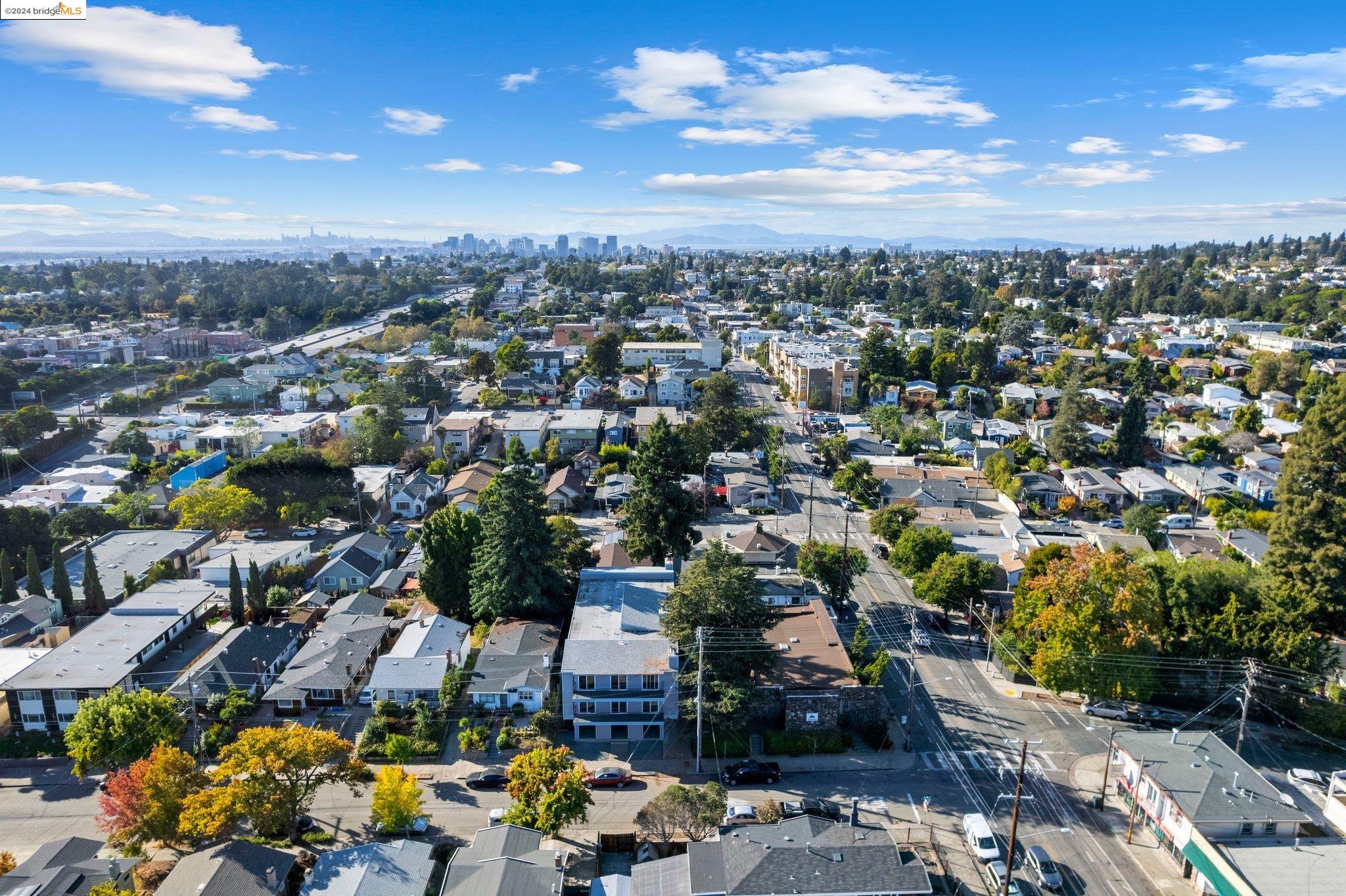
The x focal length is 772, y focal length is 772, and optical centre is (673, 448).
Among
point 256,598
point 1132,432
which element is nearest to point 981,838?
point 256,598

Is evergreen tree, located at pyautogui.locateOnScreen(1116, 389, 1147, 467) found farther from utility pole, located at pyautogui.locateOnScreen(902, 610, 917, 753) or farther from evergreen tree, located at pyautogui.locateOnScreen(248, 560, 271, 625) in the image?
evergreen tree, located at pyautogui.locateOnScreen(248, 560, 271, 625)

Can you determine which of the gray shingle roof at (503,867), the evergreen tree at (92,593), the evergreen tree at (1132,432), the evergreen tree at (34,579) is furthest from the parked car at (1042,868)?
the evergreen tree at (1132,432)

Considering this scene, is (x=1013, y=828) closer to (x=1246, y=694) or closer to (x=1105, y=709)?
(x=1246, y=694)

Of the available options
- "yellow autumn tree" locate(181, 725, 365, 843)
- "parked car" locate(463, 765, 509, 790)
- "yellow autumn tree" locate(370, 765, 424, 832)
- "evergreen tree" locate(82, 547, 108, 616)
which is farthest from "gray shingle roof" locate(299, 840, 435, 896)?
"evergreen tree" locate(82, 547, 108, 616)

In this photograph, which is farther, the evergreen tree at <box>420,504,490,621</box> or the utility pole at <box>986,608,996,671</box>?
the evergreen tree at <box>420,504,490,621</box>

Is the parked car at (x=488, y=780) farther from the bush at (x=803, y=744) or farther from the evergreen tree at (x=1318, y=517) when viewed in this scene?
the evergreen tree at (x=1318, y=517)

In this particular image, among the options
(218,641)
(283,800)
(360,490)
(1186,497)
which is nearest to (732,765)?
(283,800)
